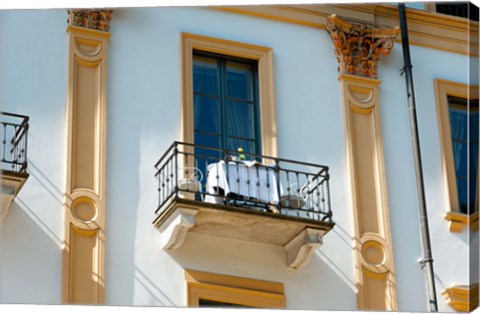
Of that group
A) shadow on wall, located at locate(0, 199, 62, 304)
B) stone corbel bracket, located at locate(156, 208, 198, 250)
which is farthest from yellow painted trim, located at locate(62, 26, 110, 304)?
stone corbel bracket, located at locate(156, 208, 198, 250)

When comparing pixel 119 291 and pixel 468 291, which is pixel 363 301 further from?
pixel 119 291

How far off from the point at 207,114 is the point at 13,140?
2.63m

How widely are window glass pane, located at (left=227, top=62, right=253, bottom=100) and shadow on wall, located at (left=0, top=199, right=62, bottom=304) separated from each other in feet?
10.8

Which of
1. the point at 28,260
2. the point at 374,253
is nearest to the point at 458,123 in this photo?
the point at 374,253

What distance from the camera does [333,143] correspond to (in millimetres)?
18672

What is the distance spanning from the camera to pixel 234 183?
1741 cm

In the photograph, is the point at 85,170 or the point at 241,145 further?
the point at 241,145

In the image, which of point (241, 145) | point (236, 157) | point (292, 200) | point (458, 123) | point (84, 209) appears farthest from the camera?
point (458, 123)

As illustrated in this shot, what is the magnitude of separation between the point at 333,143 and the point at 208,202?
2.29 metres

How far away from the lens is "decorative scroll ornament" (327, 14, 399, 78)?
1931 cm

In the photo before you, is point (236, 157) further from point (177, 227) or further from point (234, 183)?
point (177, 227)

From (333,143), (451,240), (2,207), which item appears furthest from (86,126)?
(451,240)

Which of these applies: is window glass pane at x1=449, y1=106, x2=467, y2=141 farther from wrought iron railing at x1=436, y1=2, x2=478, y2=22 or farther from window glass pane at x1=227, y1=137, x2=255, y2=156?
window glass pane at x1=227, y1=137, x2=255, y2=156

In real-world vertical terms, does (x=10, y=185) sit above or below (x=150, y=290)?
above
